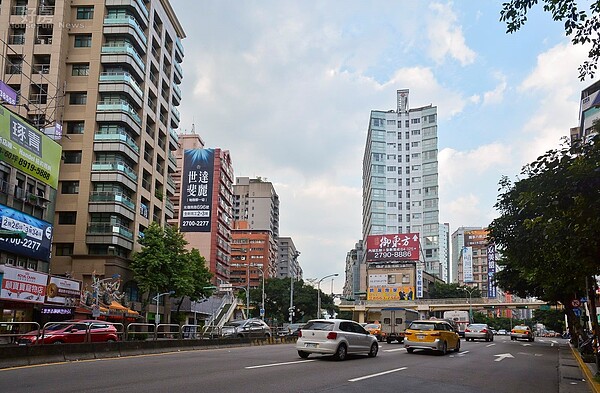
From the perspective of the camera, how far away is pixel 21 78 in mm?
53969

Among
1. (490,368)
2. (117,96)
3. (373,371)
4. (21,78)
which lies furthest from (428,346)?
(21,78)

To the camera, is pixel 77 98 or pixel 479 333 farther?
pixel 77 98

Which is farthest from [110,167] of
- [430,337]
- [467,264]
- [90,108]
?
[467,264]

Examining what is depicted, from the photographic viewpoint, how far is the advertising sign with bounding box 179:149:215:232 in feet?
255

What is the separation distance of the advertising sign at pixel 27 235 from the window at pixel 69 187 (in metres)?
14.3

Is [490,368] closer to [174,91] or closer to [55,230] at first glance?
[55,230]

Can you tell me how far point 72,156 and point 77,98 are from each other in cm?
579

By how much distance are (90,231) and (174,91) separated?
23.1 m

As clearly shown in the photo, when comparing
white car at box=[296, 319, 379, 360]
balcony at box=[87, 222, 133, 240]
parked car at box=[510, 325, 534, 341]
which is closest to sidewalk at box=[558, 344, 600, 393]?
white car at box=[296, 319, 379, 360]

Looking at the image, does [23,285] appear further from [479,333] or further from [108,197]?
[479,333]

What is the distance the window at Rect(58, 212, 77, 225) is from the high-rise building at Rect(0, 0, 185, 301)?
10 centimetres

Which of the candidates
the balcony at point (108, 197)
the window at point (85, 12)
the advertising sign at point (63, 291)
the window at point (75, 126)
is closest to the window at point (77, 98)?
the window at point (75, 126)

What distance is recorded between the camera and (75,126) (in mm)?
56375

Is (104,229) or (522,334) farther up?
(104,229)
